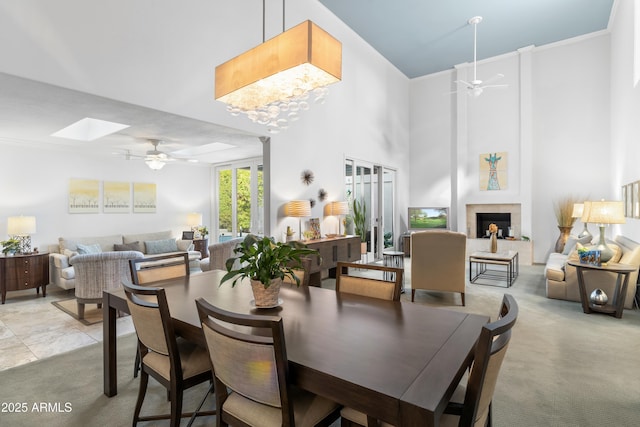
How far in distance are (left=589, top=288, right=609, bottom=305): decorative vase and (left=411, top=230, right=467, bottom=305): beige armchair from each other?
1376 mm

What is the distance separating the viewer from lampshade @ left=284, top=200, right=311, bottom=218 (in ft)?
16.3

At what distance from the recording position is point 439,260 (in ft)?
13.9

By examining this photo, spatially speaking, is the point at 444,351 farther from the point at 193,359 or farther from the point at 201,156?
the point at 201,156

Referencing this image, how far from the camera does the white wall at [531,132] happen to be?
680cm

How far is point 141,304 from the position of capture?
5.36 ft

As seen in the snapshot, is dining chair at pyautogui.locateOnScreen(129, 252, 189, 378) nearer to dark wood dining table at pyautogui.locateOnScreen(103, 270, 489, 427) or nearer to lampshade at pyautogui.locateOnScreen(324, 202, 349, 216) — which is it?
dark wood dining table at pyautogui.locateOnScreen(103, 270, 489, 427)

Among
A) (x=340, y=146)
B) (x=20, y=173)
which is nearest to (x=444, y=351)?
(x=340, y=146)

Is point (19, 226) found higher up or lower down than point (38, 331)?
higher up

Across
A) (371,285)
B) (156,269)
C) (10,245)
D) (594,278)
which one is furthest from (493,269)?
(10,245)

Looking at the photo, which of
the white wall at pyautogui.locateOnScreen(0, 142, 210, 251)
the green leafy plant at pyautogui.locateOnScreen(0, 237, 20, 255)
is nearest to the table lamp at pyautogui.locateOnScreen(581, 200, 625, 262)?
the white wall at pyautogui.locateOnScreen(0, 142, 210, 251)

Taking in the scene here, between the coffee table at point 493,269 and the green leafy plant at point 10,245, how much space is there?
21.8 feet

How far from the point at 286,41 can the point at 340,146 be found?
4.31 meters

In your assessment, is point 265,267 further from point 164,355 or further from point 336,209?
point 336,209

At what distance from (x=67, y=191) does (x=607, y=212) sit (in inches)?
314
